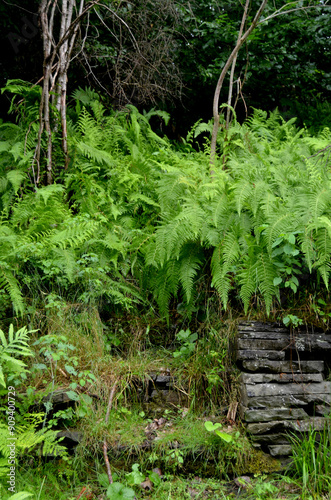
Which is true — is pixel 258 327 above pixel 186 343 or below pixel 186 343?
above

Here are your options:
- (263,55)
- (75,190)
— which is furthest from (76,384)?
(263,55)

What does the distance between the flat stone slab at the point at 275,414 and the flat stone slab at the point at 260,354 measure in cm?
35

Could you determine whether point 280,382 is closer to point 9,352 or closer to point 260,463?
point 260,463

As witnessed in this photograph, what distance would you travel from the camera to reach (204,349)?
120 inches

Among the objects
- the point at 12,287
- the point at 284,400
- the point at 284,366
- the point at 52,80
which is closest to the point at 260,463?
the point at 284,400

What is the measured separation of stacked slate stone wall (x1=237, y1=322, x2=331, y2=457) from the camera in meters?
2.67

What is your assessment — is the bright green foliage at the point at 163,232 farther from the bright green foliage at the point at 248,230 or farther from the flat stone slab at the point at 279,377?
the flat stone slab at the point at 279,377

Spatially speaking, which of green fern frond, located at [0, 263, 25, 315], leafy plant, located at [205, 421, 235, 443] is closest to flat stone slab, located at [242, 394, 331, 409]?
leafy plant, located at [205, 421, 235, 443]

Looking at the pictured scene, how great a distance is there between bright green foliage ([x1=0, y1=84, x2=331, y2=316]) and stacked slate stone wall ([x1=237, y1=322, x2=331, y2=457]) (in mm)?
310

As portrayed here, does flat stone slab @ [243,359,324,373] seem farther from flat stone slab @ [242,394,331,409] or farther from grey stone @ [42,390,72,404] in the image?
grey stone @ [42,390,72,404]

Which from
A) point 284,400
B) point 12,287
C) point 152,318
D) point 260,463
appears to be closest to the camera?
point 260,463

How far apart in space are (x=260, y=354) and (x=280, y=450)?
24.7 inches

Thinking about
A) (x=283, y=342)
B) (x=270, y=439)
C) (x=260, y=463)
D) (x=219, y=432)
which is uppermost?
(x=283, y=342)

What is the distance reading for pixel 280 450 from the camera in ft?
8.64
